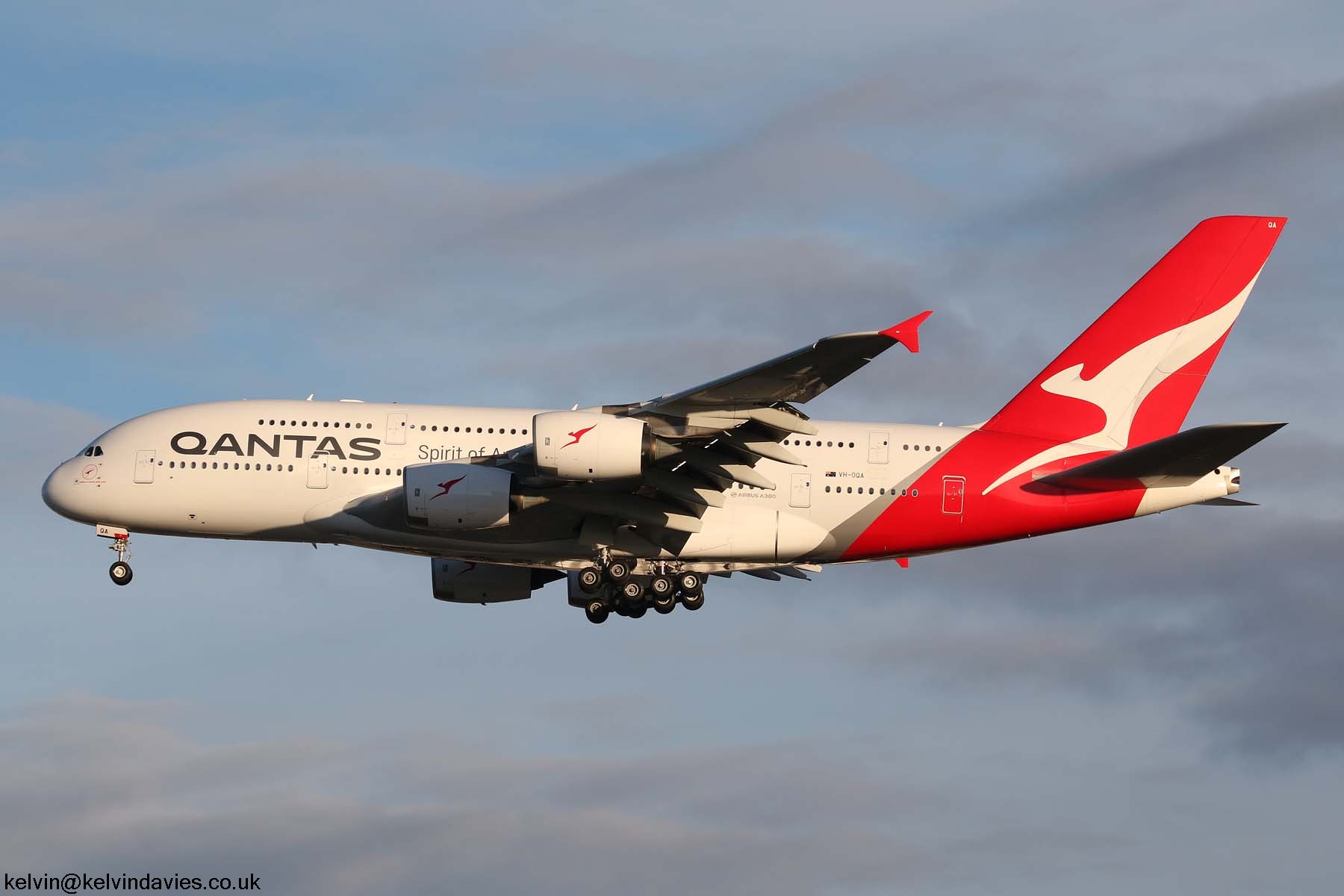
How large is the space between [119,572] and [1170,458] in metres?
23.0

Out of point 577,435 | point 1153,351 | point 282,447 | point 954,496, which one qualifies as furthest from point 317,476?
point 1153,351

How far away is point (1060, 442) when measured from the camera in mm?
36375

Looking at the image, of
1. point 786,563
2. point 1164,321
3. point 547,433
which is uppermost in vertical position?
point 1164,321

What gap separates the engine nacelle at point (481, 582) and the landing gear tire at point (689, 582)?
5358 mm

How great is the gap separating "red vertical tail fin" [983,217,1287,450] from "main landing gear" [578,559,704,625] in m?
7.45

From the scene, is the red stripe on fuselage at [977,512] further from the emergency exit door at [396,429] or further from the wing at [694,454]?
the emergency exit door at [396,429]

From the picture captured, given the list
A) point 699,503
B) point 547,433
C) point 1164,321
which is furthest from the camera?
point 1164,321

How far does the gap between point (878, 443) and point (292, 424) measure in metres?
12.5

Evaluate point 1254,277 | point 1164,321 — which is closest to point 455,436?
point 1164,321

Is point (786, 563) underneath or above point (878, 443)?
underneath

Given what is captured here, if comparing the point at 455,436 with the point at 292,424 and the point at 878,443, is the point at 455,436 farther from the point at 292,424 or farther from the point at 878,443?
the point at 878,443

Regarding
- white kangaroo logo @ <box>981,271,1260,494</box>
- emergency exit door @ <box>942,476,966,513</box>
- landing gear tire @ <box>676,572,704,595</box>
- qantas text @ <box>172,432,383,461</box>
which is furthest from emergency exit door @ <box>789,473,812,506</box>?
qantas text @ <box>172,432,383,461</box>

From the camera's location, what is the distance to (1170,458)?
3372 cm

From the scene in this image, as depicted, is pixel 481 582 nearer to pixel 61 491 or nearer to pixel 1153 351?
pixel 61 491
